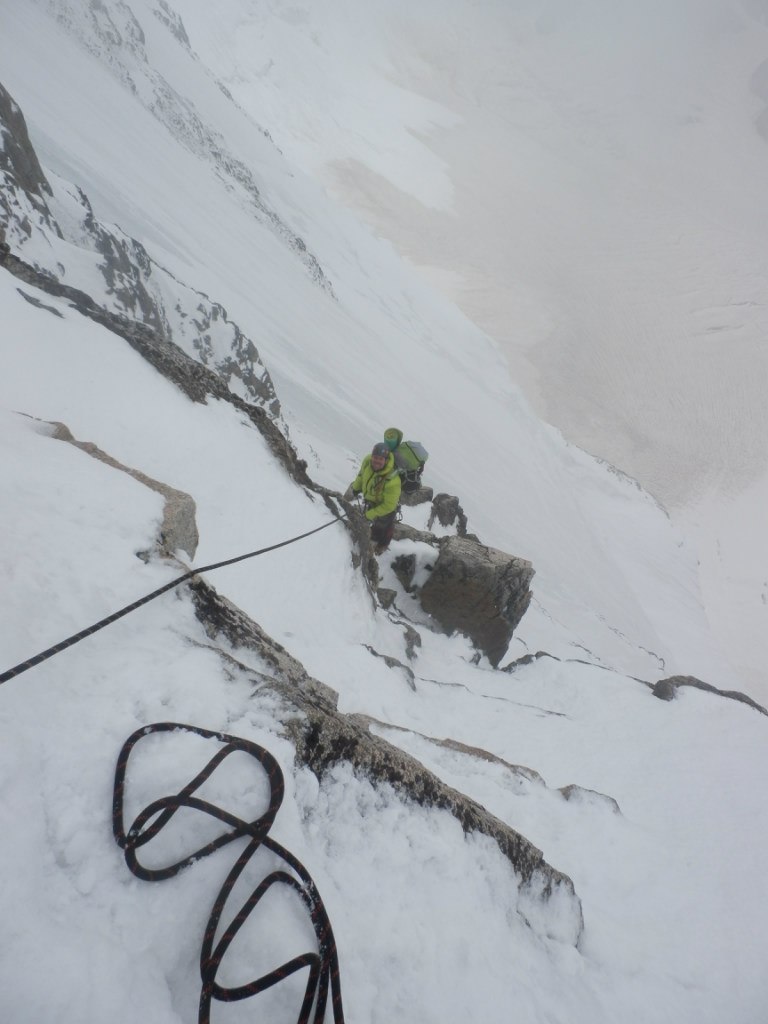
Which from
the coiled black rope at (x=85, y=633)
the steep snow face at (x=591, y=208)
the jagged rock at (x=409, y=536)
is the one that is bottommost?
the jagged rock at (x=409, y=536)

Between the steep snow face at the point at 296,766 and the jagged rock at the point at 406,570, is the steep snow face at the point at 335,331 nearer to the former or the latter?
the jagged rock at the point at 406,570

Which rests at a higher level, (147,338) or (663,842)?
(663,842)

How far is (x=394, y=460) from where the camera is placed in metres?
6.12

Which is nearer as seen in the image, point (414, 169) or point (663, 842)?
point (663, 842)

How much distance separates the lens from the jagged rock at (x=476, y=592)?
7.79m

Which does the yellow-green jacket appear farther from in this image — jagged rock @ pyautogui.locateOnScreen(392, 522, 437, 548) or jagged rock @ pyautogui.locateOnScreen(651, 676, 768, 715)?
jagged rock @ pyautogui.locateOnScreen(651, 676, 768, 715)

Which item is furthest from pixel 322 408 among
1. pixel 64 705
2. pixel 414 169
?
pixel 414 169

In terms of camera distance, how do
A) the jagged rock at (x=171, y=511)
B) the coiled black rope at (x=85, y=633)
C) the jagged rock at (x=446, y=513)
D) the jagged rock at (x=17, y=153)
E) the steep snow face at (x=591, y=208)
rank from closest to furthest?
the coiled black rope at (x=85, y=633)
the jagged rock at (x=171, y=511)
the jagged rock at (x=17, y=153)
the jagged rock at (x=446, y=513)
the steep snow face at (x=591, y=208)

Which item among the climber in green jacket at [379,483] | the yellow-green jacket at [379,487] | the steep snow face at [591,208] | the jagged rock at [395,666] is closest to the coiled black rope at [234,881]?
the jagged rock at [395,666]

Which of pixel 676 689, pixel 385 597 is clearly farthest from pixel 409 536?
pixel 676 689

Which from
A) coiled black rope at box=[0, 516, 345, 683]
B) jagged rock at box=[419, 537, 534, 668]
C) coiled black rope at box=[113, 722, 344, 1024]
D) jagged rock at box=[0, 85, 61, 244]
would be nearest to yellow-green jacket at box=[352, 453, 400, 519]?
jagged rock at box=[419, 537, 534, 668]

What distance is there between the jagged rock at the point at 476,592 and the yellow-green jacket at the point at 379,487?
212 centimetres

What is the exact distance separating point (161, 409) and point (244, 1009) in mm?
4808

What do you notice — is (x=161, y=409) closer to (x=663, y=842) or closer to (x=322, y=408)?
(x=663, y=842)
